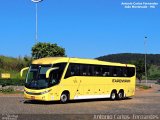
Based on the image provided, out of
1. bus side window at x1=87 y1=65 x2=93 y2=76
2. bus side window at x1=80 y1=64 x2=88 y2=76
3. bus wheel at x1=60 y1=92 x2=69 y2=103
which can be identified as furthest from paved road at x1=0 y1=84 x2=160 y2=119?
bus side window at x1=87 y1=65 x2=93 y2=76

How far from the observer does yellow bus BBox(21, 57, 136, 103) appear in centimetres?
2741

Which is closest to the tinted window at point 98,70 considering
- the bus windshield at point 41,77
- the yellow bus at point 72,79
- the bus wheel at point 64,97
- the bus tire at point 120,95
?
the yellow bus at point 72,79

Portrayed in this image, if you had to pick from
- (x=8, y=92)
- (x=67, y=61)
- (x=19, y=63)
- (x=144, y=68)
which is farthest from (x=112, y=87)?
(x=144, y=68)

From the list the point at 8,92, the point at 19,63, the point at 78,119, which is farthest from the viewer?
the point at 19,63

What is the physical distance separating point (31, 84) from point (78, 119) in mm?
10352

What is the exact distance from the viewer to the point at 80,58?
30.5 meters

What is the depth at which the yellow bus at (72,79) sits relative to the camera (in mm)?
27406

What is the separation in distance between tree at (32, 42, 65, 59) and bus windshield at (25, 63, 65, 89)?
104 ft

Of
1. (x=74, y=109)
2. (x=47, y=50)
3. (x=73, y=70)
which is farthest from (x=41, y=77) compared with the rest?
(x=47, y=50)

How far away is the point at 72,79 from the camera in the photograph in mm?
29109

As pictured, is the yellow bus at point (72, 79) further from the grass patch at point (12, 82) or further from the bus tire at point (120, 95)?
the grass patch at point (12, 82)

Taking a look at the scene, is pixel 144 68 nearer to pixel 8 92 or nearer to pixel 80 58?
pixel 8 92

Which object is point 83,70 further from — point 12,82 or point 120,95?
point 12,82

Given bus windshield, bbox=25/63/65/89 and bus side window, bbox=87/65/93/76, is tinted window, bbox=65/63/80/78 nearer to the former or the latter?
bus windshield, bbox=25/63/65/89
